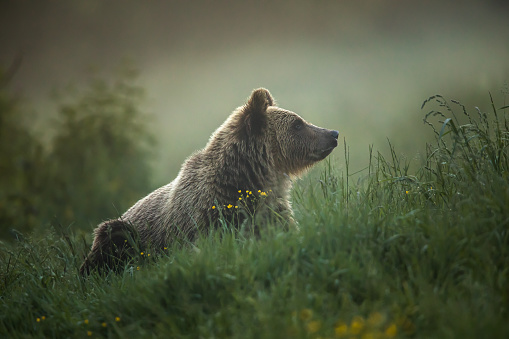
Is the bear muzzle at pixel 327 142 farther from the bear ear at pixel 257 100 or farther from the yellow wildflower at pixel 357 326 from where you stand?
the yellow wildflower at pixel 357 326

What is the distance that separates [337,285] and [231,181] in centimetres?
225

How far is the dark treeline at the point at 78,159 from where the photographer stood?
12.6 meters

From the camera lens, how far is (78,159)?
14.3 meters

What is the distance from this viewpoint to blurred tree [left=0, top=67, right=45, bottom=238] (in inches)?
491

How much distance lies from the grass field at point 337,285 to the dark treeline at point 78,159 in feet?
29.4

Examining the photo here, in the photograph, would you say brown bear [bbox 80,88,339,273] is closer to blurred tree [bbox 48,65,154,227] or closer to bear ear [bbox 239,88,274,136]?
bear ear [bbox 239,88,274,136]

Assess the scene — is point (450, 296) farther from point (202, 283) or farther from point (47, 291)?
point (47, 291)

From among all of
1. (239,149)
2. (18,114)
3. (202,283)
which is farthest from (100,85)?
(202,283)

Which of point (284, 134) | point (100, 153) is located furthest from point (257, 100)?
point (100, 153)

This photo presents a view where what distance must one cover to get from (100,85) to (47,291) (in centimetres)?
1334

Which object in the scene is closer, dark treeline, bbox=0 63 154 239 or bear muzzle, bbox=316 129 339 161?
bear muzzle, bbox=316 129 339 161

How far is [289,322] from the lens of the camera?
8.21 ft

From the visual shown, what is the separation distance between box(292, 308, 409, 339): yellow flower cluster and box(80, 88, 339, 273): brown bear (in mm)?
1993

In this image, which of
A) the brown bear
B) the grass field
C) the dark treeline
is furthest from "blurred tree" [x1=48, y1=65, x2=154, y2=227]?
the grass field
